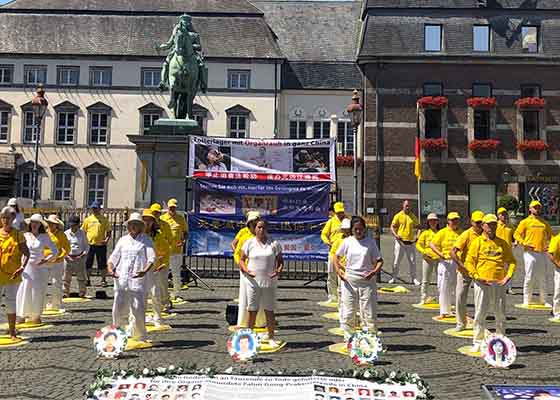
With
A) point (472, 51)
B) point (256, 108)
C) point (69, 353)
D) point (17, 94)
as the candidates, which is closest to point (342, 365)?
point (69, 353)

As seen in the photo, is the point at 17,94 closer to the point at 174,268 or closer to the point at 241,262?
the point at 174,268

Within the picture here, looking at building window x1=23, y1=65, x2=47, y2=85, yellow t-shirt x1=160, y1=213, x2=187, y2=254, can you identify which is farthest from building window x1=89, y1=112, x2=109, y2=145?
yellow t-shirt x1=160, y1=213, x2=187, y2=254

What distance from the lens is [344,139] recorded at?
41.0 m

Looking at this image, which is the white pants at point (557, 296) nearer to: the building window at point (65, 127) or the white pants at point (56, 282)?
the white pants at point (56, 282)

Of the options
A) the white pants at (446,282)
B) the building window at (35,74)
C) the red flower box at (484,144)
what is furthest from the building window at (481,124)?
the building window at (35,74)

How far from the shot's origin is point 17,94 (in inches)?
1614

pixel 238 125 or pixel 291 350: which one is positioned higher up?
pixel 238 125

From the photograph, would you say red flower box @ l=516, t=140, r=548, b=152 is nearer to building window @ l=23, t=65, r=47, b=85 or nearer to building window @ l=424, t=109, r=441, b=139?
building window @ l=424, t=109, r=441, b=139

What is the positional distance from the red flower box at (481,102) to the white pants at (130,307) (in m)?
29.4

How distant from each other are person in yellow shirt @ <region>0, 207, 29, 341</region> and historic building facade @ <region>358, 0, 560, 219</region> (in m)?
27.4

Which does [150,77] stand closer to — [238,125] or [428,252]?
[238,125]

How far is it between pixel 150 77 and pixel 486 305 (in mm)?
36571

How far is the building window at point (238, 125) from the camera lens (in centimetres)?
4094

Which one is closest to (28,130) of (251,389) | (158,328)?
(158,328)
